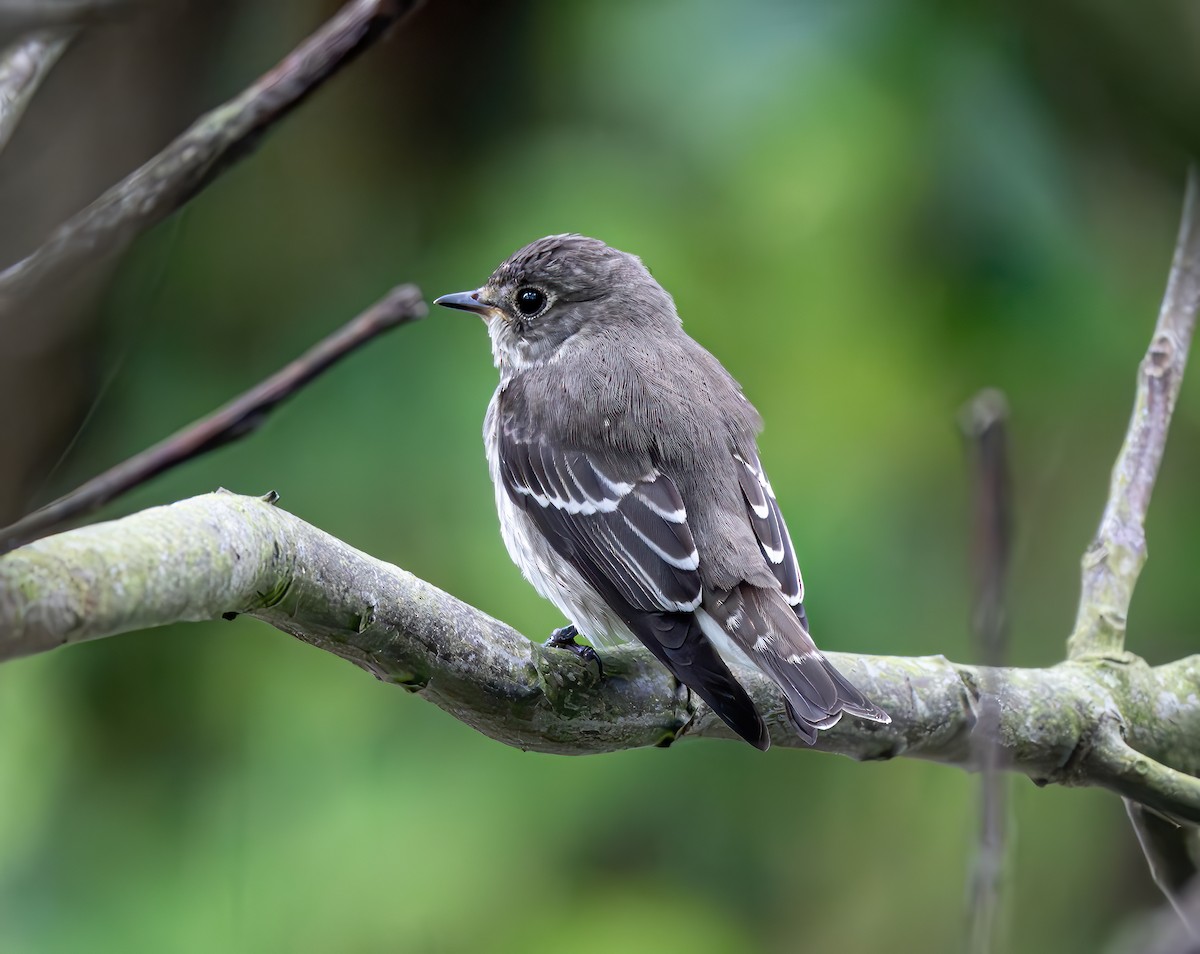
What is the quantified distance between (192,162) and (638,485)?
2289 millimetres

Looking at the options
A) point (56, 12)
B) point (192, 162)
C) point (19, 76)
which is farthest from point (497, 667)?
point (56, 12)

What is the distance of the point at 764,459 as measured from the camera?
4250mm

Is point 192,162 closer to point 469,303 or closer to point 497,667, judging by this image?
point 497,667

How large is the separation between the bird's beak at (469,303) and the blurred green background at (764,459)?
0.47 meters

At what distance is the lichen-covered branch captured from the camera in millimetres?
1543

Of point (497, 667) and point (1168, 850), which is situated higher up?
point (497, 667)

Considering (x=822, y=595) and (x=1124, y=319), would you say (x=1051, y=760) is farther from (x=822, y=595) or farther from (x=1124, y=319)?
(x=1124, y=319)

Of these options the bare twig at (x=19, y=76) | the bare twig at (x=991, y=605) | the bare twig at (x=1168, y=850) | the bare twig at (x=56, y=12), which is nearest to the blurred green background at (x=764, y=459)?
the bare twig at (x=1168, y=850)

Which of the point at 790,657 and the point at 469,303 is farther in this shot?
the point at 469,303

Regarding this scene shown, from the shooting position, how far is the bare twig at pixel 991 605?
1038mm

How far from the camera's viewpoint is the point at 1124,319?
4.53m

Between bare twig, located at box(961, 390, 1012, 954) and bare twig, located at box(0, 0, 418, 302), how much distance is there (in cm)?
63

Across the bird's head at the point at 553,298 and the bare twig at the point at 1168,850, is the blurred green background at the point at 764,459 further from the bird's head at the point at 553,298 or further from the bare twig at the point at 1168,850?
the bare twig at the point at 1168,850

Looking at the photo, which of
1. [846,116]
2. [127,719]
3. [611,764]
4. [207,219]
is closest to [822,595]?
[611,764]
